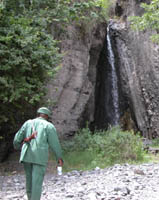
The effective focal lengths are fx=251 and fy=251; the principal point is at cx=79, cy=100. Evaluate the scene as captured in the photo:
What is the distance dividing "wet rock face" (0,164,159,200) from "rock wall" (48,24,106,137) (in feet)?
19.6

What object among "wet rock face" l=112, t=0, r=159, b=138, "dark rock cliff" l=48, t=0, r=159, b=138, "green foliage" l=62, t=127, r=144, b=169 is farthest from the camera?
"wet rock face" l=112, t=0, r=159, b=138

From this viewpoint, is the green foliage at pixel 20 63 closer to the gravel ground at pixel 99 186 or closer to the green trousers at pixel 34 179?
the gravel ground at pixel 99 186

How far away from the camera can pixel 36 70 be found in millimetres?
7758

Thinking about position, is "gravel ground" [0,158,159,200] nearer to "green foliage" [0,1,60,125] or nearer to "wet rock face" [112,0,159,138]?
"green foliage" [0,1,60,125]

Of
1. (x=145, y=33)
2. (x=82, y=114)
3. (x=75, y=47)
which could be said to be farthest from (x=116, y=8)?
(x=82, y=114)

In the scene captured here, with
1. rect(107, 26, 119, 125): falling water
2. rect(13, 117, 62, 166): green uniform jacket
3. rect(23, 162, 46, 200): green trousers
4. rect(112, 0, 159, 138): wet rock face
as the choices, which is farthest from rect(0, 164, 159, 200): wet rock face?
rect(107, 26, 119, 125): falling water

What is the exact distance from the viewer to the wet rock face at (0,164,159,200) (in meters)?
4.26

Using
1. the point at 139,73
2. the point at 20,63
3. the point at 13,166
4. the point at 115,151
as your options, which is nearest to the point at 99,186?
the point at 115,151

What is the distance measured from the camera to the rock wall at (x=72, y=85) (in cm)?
1240

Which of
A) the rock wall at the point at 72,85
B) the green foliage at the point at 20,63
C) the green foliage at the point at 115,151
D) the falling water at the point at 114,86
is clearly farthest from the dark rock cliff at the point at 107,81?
the green foliage at the point at 20,63

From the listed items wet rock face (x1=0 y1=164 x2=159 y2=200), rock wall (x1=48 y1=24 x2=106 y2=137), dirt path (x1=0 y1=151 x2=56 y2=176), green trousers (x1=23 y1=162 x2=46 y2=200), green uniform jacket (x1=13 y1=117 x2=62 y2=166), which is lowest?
dirt path (x1=0 y1=151 x2=56 y2=176)

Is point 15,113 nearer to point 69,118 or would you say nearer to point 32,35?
point 32,35

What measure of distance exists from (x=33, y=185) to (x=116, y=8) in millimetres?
16644

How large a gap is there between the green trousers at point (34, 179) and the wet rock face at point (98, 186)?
0.91 metres
